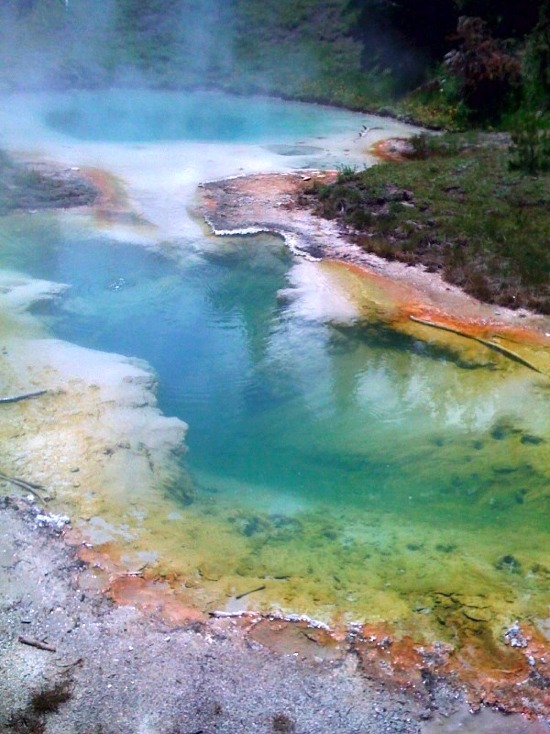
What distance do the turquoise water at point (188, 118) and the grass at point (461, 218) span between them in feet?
13.7

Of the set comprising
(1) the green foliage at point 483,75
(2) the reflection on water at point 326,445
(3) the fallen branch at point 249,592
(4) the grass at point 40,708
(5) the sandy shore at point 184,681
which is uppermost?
(1) the green foliage at point 483,75

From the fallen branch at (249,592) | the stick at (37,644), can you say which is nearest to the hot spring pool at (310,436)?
the fallen branch at (249,592)

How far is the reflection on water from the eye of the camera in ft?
13.5

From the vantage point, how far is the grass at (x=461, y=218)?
7.24 m

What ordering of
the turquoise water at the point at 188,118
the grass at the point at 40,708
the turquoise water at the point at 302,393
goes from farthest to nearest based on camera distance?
the turquoise water at the point at 188,118 → the turquoise water at the point at 302,393 → the grass at the point at 40,708

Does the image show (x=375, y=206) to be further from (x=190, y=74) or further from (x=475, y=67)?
(x=190, y=74)

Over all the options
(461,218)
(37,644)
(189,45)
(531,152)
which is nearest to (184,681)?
(37,644)

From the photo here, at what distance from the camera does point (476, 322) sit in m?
6.45

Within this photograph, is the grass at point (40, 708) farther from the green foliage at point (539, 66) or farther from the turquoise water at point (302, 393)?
the green foliage at point (539, 66)

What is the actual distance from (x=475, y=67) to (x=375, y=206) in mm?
6792

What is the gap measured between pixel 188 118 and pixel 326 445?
12.1 m

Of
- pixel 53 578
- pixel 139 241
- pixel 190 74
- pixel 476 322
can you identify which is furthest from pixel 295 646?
pixel 190 74

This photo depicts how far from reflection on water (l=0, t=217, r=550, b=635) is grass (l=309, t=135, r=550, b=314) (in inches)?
46.5

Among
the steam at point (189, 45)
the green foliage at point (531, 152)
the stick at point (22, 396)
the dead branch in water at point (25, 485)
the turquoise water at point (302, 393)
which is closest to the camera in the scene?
the dead branch in water at point (25, 485)
